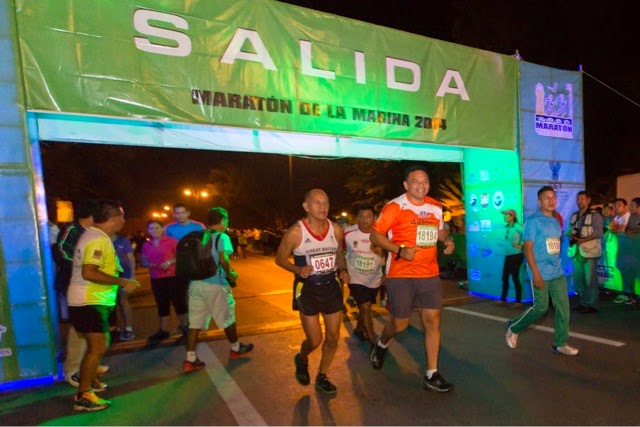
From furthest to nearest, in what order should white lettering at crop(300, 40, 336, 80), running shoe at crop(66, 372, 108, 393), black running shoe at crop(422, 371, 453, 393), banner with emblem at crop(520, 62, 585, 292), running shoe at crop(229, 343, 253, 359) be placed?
banner with emblem at crop(520, 62, 585, 292), white lettering at crop(300, 40, 336, 80), running shoe at crop(229, 343, 253, 359), running shoe at crop(66, 372, 108, 393), black running shoe at crop(422, 371, 453, 393)

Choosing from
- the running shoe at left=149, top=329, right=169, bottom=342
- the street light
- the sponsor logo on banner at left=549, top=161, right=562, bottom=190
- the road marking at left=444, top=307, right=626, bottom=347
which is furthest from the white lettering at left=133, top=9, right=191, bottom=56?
the street light

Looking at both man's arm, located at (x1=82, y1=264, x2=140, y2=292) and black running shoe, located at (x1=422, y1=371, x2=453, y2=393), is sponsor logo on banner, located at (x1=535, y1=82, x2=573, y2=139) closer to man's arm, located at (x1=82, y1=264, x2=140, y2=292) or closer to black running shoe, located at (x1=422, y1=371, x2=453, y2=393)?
black running shoe, located at (x1=422, y1=371, x2=453, y2=393)

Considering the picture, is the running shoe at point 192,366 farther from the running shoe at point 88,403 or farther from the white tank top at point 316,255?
the white tank top at point 316,255

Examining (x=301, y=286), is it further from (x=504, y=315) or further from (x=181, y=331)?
(x=504, y=315)

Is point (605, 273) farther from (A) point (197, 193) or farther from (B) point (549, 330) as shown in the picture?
(A) point (197, 193)

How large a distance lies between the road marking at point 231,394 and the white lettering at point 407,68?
469 centimetres

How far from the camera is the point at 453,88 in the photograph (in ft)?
23.4

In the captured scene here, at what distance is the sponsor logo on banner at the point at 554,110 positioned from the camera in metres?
7.89

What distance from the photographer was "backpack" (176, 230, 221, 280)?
4.71 meters

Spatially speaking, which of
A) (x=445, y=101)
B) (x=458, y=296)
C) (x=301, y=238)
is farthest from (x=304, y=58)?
(x=458, y=296)

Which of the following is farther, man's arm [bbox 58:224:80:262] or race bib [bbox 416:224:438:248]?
man's arm [bbox 58:224:80:262]

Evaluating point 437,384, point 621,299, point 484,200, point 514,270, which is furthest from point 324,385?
point 621,299

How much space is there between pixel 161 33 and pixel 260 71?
1278 millimetres

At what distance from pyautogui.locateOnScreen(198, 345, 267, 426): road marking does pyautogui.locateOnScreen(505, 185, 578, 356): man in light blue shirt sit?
325cm
